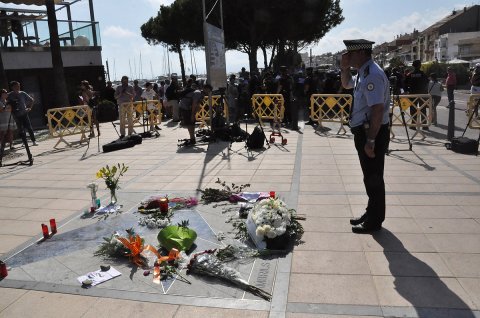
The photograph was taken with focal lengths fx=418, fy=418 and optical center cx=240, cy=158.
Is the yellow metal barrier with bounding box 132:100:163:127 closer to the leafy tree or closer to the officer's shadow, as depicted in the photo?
Answer: the officer's shadow

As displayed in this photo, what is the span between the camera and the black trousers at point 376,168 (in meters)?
4.19

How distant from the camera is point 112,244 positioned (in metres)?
4.24

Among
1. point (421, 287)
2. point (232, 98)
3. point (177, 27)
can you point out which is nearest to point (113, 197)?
point (421, 287)

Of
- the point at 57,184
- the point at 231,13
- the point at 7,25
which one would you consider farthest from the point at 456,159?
the point at 231,13

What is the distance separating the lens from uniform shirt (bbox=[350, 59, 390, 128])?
395 cm

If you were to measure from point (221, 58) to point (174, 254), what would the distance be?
884cm

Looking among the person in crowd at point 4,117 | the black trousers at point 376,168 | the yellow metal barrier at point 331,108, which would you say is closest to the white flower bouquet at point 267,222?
the black trousers at point 376,168

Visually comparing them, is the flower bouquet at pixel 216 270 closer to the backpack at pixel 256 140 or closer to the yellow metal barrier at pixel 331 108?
the backpack at pixel 256 140

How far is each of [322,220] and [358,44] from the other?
2.03m

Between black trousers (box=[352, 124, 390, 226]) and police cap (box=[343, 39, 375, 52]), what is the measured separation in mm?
791

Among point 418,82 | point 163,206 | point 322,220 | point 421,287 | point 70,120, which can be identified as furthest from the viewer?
point 70,120

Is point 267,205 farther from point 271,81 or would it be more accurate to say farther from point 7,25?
point 7,25

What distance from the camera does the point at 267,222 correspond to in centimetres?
425

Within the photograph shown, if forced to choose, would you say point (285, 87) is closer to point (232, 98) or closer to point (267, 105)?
point (267, 105)
